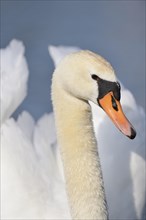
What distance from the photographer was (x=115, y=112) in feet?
11.4

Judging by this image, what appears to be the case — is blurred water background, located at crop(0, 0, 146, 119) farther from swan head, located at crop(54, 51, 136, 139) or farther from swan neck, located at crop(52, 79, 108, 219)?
swan head, located at crop(54, 51, 136, 139)

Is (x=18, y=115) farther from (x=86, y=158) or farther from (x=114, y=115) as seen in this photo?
(x=114, y=115)

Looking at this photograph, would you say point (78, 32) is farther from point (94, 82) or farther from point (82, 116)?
point (94, 82)

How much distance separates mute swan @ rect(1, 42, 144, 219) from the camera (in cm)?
458

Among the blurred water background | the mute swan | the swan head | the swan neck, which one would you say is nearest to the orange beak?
the swan head

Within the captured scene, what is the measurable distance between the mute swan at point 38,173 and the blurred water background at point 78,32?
2795 mm

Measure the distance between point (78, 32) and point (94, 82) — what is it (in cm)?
629

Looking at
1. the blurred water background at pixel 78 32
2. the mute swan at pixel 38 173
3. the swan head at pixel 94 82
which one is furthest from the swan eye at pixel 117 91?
the blurred water background at pixel 78 32

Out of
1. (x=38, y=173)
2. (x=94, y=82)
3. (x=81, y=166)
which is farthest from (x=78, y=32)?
(x=94, y=82)

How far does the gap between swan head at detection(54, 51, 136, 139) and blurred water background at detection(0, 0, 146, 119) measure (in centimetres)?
424

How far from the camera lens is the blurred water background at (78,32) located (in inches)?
341

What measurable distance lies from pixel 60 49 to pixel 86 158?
1923mm

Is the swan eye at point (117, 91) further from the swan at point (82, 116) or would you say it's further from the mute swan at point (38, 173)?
the mute swan at point (38, 173)

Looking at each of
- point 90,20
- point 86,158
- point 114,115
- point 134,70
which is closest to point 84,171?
point 86,158
